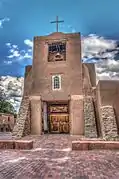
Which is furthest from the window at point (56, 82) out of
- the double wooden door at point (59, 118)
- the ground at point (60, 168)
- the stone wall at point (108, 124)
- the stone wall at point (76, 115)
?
the ground at point (60, 168)

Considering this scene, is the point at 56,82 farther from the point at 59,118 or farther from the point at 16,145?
the point at 16,145

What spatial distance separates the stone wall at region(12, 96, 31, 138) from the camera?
15039 millimetres

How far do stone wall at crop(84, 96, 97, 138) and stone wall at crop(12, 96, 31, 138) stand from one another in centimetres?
536

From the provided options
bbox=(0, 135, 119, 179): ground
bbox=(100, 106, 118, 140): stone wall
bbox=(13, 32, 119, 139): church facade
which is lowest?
bbox=(0, 135, 119, 179): ground

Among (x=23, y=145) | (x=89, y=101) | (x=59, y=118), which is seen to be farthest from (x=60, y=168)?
(x=59, y=118)

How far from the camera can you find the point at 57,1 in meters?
23.3

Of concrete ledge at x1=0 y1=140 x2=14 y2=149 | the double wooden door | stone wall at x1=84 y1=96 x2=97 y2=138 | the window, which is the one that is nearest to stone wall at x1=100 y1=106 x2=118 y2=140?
stone wall at x1=84 y1=96 x2=97 y2=138

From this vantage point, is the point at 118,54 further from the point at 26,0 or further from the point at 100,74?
the point at 26,0

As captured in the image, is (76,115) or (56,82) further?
(56,82)

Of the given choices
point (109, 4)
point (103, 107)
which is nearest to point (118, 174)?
point (103, 107)

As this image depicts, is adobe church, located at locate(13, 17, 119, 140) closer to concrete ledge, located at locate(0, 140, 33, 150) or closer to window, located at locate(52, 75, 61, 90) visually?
window, located at locate(52, 75, 61, 90)

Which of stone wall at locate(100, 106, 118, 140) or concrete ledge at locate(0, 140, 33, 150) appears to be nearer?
concrete ledge at locate(0, 140, 33, 150)

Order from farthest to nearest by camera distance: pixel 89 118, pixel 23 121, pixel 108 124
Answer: pixel 23 121
pixel 89 118
pixel 108 124

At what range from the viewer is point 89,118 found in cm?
1509
